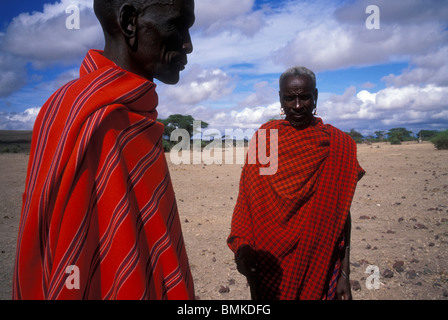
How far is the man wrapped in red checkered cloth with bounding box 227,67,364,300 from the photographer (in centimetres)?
249

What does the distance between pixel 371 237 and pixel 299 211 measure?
3.83 metres

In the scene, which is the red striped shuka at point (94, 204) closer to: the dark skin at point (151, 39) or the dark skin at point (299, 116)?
the dark skin at point (151, 39)

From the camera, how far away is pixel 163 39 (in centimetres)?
122

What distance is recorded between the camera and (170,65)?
1263 mm

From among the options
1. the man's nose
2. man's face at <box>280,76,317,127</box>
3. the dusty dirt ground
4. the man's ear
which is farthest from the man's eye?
the dusty dirt ground

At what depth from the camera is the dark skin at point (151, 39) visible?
120 centimetres

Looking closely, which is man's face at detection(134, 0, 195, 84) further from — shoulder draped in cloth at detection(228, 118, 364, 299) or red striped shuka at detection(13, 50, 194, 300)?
shoulder draped in cloth at detection(228, 118, 364, 299)

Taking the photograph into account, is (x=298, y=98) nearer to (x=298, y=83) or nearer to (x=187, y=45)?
(x=298, y=83)

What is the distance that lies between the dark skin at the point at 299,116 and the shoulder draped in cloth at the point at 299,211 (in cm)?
7

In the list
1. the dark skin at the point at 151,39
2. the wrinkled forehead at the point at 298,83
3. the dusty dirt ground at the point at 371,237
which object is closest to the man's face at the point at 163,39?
the dark skin at the point at 151,39

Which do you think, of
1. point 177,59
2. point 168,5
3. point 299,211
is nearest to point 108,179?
point 177,59
